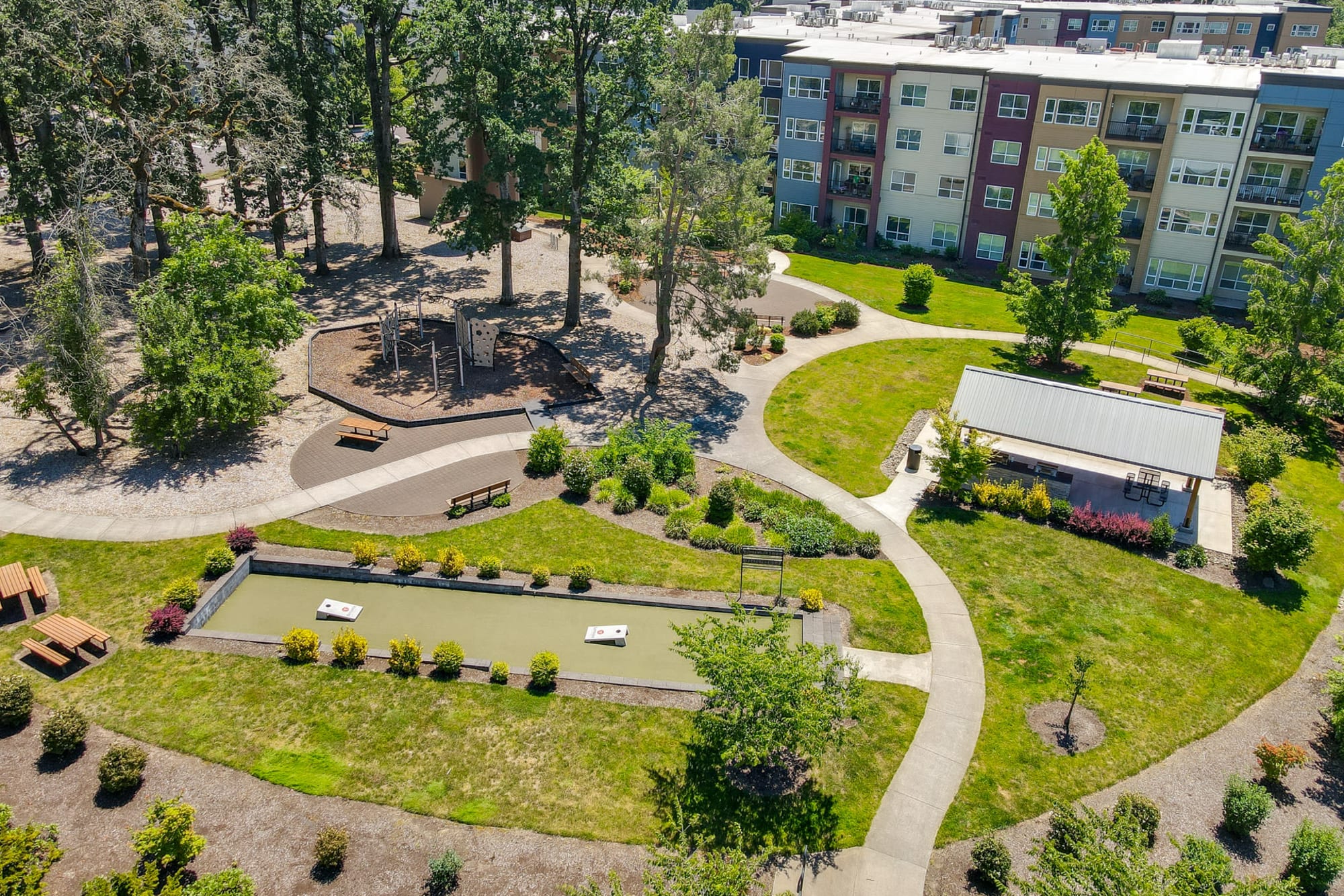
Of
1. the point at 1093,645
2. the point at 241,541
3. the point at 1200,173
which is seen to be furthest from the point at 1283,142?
the point at 241,541

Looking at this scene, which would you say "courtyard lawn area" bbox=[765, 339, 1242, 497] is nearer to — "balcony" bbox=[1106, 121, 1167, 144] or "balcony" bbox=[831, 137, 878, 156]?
"balcony" bbox=[1106, 121, 1167, 144]

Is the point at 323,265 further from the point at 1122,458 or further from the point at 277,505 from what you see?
the point at 1122,458

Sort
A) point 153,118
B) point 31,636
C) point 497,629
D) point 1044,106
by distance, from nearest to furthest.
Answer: point 31,636
point 497,629
point 153,118
point 1044,106

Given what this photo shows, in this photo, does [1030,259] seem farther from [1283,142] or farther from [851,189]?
[1283,142]

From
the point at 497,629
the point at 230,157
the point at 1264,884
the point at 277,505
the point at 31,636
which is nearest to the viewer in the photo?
the point at 1264,884

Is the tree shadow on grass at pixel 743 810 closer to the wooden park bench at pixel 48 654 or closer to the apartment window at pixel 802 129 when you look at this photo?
the wooden park bench at pixel 48 654

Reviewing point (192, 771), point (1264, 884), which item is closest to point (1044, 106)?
point (1264, 884)
